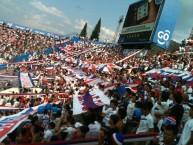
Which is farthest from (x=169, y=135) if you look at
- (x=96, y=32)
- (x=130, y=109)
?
(x=96, y=32)

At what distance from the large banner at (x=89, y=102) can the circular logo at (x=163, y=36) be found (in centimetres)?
2680

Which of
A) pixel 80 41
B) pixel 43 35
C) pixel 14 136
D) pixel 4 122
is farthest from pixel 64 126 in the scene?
pixel 43 35

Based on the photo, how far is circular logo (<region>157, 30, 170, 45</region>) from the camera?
34969 millimetres

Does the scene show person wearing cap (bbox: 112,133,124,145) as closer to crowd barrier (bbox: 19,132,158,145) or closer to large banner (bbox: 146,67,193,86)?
crowd barrier (bbox: 19,132,158,145)

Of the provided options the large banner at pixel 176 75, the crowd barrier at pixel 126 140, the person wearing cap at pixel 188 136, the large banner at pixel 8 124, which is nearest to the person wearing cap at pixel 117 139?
the crowd barrier at pixel 126 140

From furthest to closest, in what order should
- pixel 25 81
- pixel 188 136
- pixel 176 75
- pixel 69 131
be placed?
pixel 25 81
pixel 176 75
pixel 69 131
pixel 188 136

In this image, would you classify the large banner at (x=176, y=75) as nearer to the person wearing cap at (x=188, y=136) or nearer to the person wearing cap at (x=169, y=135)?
the person wearing cap at (x=188, y=136)

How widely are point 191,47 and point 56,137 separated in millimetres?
25259

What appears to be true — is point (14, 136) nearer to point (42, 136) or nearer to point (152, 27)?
point (42, 136)

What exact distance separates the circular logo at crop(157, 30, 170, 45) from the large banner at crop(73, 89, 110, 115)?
87.9 feet

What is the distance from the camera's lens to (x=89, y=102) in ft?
29.2

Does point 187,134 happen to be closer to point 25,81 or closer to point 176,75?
point 176,75

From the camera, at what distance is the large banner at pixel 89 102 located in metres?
8.44

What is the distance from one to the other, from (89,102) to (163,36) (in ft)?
91.0
